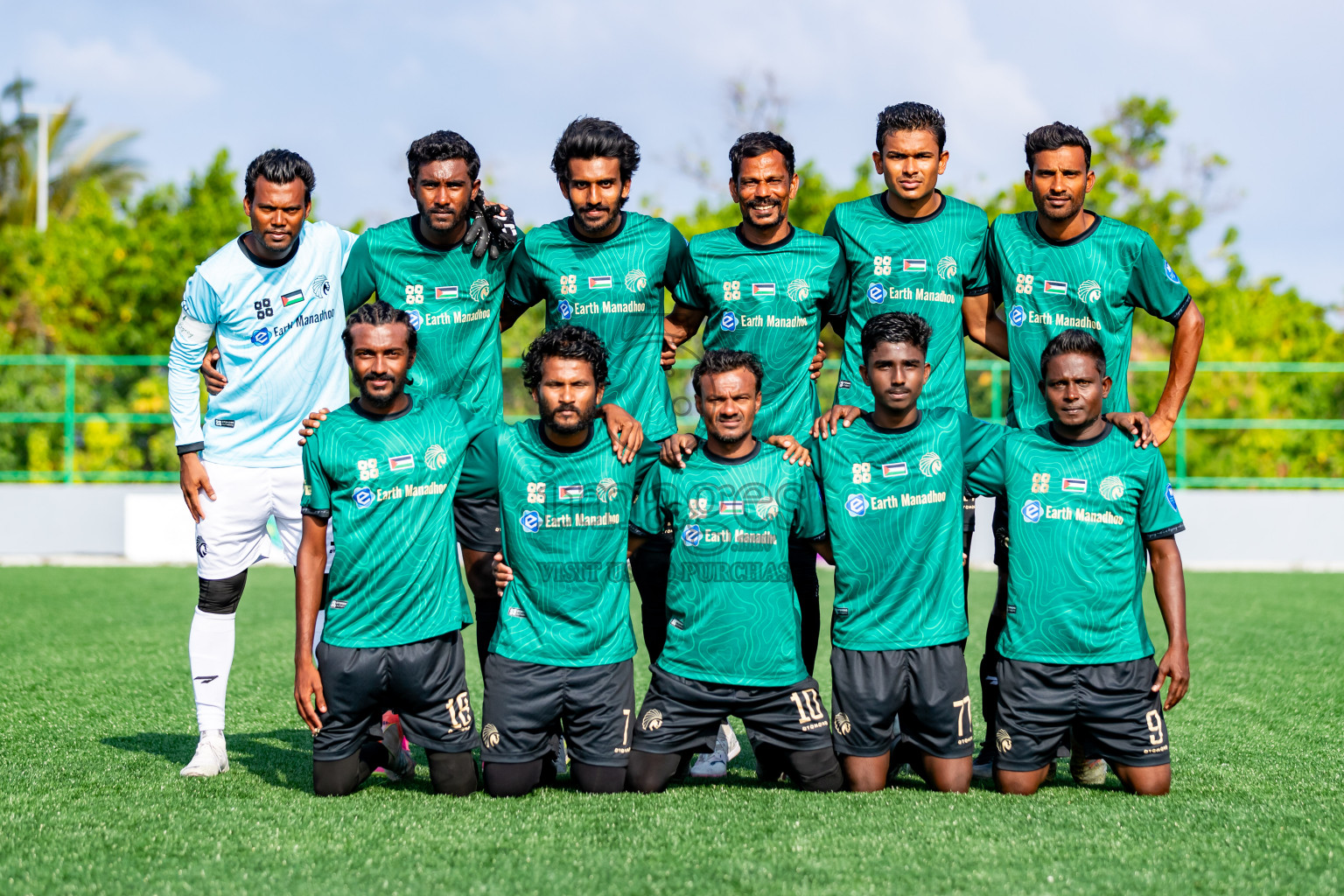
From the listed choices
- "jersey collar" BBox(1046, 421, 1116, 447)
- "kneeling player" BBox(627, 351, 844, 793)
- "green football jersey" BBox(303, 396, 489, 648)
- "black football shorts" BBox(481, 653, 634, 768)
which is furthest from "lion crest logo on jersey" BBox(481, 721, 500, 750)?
"jersey collar" BBox(1046, 421, 1116, 447)

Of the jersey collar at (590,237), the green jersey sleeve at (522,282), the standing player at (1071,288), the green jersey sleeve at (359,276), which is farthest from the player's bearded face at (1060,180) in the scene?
the green jersey sleeve at (359,276)

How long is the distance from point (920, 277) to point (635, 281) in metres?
1.04

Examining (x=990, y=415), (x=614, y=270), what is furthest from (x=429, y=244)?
(x=990, y=415)

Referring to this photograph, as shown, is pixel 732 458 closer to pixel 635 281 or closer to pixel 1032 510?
pixel 635 281

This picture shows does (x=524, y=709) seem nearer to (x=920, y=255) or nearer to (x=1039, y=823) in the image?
(x=1039, y=823)

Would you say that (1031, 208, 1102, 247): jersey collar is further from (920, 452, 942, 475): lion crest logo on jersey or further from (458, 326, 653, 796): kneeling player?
(458, 326, 653, 796): kneeling player

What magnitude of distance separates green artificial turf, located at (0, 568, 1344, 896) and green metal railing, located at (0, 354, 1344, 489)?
8216 millimetres

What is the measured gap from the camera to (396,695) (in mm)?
4113

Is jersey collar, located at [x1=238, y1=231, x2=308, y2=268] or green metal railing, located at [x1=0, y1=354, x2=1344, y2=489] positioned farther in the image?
green metal railing, located at [x1=0, y1=354, x2=1344, y2=489]

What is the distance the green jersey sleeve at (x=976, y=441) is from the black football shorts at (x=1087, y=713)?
2.32 feet

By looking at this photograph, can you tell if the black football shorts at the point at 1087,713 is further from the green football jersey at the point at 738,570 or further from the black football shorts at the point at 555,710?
the black football shorts at the point at 555,710

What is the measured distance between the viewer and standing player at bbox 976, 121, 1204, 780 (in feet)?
14.2

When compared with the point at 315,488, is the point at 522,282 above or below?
above

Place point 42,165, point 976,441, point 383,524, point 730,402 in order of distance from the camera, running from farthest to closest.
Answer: point 42,165 → point 976,441 → point 383,524 → point 730,402
